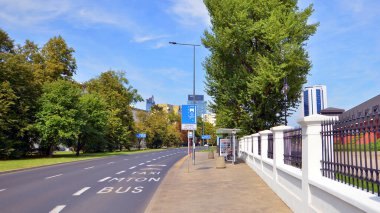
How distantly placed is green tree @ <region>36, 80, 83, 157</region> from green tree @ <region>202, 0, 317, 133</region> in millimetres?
22360

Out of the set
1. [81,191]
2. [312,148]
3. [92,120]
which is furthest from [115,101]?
[312,148]

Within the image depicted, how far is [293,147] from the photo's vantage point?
1011 centimetres

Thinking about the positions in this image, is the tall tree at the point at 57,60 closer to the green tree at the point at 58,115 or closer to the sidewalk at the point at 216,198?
the green tree at the point at 58,115

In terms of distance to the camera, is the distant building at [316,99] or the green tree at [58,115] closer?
the distant building at [316,99]

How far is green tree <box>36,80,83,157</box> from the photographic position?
138 ft

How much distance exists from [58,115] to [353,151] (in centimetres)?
4133

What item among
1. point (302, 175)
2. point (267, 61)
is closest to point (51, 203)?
point (302, 175)

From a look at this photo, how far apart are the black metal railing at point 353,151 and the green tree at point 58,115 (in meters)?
38.7

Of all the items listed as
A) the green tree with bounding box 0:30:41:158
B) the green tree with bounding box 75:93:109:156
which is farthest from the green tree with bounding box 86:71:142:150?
the green tree with bounding box 0:30:41:158

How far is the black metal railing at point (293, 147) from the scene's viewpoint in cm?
929

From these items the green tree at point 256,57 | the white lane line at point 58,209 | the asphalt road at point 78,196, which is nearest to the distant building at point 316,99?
the green tree at point 256,57

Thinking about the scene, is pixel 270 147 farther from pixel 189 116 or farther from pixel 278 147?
pixel 189 116

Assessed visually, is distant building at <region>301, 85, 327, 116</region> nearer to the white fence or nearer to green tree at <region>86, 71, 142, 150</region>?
the white fence

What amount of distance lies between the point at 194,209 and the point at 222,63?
61.6 feet
